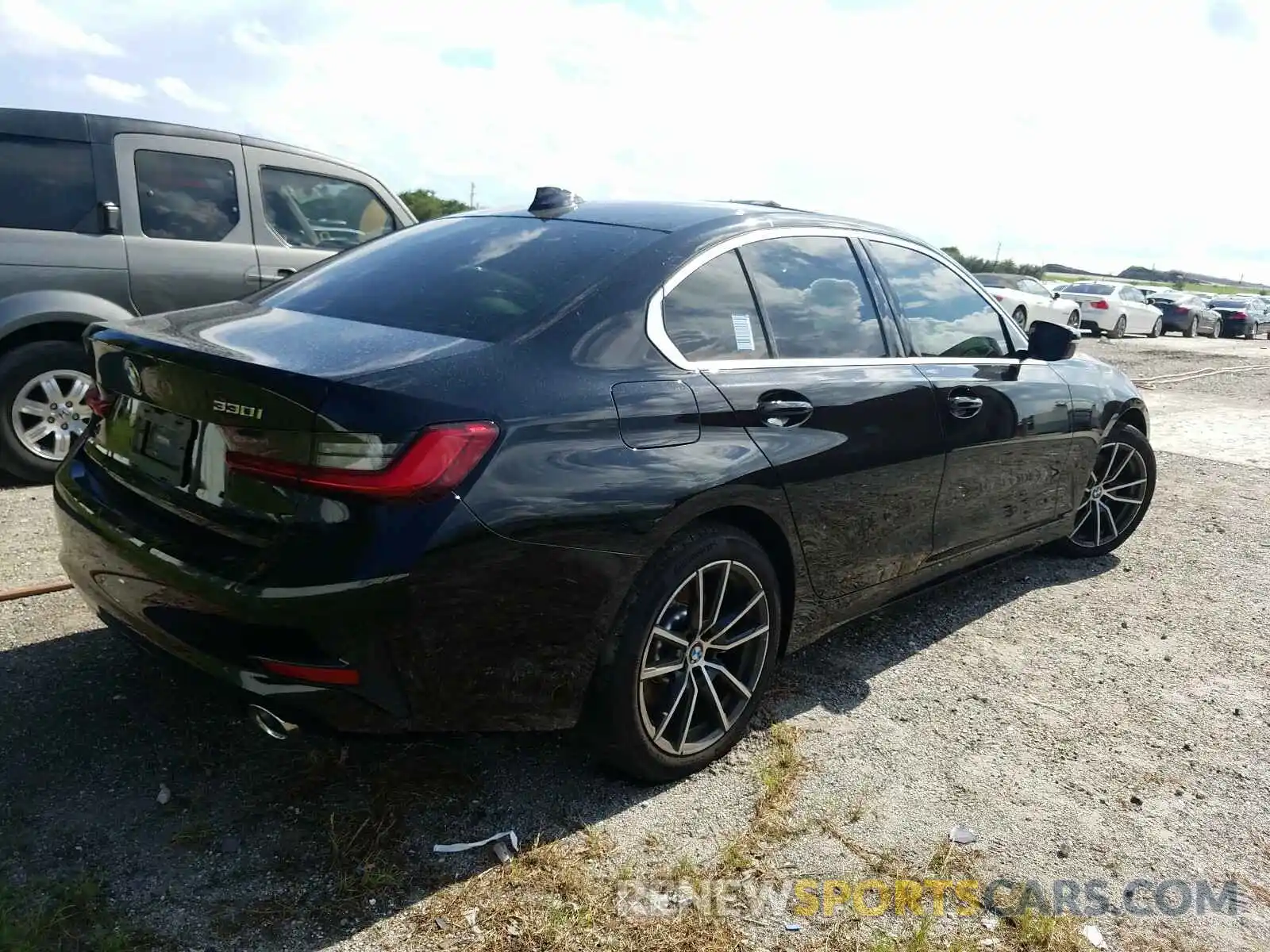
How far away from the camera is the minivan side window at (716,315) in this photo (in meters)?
2.94

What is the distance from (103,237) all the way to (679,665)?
4.40 metres

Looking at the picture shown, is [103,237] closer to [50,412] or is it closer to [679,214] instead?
[50,412]

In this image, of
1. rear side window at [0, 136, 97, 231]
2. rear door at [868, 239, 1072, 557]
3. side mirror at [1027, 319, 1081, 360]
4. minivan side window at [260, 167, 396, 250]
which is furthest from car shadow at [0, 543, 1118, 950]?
minivan side window at [260, 167, 396, 250]

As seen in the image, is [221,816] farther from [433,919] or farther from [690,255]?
[690,255]

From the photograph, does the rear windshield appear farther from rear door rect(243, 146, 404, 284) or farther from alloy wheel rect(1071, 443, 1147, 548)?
alloy wheel rect(1071, 443, 1147, 548)

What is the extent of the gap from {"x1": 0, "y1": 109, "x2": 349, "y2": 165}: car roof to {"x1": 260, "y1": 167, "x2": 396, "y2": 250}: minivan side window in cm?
34

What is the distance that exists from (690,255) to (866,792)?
167 centimetres

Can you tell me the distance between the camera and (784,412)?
10.2 ft

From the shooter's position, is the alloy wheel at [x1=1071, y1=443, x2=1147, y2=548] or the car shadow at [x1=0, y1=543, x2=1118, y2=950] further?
the alloy wheel at [x1=1071, y1=443, x2=1147, y2=548]

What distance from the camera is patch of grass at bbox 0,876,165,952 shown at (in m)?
2.18

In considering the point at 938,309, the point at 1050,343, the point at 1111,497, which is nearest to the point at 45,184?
the point at 938,309

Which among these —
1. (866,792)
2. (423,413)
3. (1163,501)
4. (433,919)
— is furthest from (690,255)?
(1163,501)

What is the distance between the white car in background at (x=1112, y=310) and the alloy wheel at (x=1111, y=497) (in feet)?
71.1

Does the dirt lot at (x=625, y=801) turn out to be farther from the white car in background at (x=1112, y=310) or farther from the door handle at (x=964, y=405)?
the white car in background at (x=1112, y=310)
